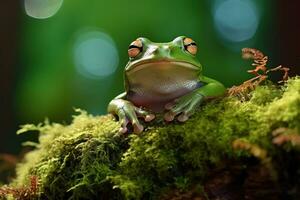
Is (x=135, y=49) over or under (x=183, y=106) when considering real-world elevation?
over

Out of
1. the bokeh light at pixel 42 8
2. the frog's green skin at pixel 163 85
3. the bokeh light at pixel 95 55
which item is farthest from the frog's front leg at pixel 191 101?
the bokeh light at pixel 42 8

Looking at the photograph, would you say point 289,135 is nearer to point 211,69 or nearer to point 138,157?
point 138,157

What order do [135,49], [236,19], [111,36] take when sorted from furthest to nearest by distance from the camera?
1. [236,19]
2. [111,36]
3. [135,49]

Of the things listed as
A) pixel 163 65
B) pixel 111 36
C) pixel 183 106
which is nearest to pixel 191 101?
pixel 183 106

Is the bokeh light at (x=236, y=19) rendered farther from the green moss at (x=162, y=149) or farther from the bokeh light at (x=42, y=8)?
the green moss at (x=162, y=149)

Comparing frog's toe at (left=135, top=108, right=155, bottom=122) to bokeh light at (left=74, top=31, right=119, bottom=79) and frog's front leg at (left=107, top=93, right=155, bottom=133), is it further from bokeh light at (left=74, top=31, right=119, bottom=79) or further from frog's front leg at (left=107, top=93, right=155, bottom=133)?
bokeh light at (left=74, top=31, right=119, bottom=79)

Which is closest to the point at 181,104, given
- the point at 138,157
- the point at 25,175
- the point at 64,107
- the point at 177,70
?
the point at 177,70

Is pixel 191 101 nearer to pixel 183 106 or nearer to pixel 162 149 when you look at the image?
pixel 183 106
